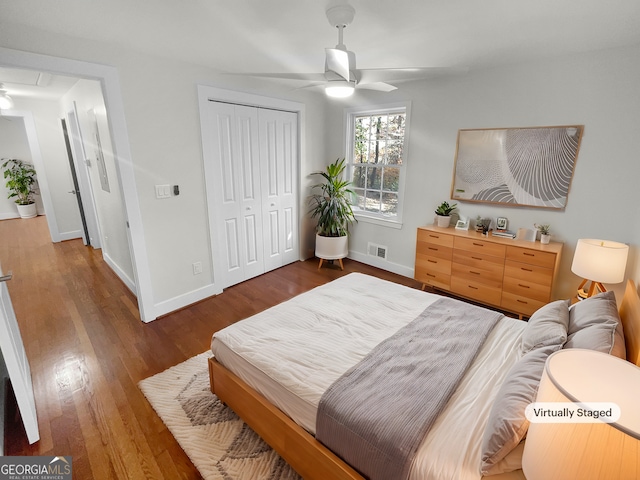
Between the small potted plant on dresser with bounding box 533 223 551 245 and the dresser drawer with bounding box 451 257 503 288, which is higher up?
the small potted plant on dresser with bounding box 533 223 551 245

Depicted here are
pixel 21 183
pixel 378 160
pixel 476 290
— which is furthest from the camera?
pixel 21 183

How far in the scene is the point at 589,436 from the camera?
67 centimetres

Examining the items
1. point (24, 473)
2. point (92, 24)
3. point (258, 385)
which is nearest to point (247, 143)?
point (92, 24)

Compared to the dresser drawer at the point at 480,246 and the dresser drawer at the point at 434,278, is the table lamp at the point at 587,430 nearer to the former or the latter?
the dresser drawer at the point at 480,246

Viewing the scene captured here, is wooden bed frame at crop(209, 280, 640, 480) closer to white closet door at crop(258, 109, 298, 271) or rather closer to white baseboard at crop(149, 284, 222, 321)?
white baseboard at crop(149, 284, 222, 321)

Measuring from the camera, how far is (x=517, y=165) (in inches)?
115

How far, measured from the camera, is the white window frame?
3.61 metres

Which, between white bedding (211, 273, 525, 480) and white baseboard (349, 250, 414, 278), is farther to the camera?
white baseboard (349, 250, 414, 278)

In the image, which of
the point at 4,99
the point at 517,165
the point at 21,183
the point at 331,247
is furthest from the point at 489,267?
the point at 21,183

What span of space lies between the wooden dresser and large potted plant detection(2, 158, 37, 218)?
848 centimetres

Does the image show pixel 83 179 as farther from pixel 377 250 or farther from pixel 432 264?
pixel 432 264

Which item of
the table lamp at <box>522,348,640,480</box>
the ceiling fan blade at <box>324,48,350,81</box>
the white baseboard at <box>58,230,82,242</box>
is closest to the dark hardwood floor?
the white baseboard at <box>58,230,82,242</box>

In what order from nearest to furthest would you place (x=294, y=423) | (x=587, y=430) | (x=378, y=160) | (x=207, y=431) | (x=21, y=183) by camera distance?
(x=587, y=430) → (x=294, y=423) → (x=207, y=431) → (x=378, y=160) → (x=21, y=183)

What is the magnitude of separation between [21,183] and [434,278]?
8720 millimetres
